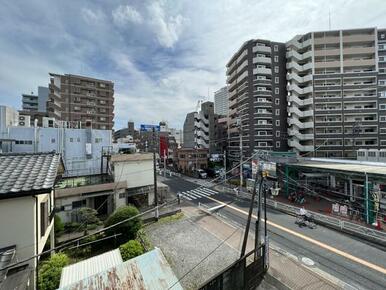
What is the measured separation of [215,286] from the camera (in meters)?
7.90

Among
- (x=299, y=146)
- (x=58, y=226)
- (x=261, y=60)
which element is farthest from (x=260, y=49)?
(x=58, y=226)

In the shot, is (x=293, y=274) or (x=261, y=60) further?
(x=261, y=60)

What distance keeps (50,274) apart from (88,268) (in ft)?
7.63

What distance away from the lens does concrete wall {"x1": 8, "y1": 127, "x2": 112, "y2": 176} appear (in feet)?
107

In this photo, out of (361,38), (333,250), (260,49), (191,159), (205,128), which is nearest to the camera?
(333,250)

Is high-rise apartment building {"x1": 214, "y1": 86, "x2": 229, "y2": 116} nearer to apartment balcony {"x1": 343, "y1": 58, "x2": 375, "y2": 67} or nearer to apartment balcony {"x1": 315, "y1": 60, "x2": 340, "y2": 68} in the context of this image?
apartment balcony {"x1": 315, "y1": 60, "x2": 340, "y2": 68}

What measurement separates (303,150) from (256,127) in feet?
36.0

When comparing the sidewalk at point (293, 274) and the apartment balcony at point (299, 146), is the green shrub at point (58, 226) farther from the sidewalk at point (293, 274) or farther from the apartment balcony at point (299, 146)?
the apartment balcony at point (299, 146)

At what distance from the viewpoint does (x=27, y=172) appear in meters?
7.56

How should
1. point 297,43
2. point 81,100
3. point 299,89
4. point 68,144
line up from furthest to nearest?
point 81,100
point 297,43
point 299,89
point 68,144

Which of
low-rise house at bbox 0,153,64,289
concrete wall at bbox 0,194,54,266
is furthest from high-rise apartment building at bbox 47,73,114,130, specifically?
concrete wall at bbox 0,194,54,266

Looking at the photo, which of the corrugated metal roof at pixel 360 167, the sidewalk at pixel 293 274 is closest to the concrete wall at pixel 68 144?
the sidewalk at pixel 293 274

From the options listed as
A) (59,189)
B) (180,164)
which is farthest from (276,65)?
(59,189)

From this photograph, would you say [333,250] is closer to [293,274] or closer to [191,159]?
[293,274]
